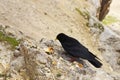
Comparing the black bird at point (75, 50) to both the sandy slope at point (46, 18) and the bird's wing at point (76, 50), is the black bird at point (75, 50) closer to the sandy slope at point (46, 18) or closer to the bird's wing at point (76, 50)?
the bird's wing at point (76, 50)

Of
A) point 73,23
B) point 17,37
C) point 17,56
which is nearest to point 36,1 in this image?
point 73,23

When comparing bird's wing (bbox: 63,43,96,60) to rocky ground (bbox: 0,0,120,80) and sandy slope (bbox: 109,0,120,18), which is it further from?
sandy slope (bbox: 109,0,120,18)

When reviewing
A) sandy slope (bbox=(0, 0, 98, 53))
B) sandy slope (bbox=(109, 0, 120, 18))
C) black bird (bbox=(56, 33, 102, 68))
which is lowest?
sandy slope (bbox=(109, 0, 120, 18))

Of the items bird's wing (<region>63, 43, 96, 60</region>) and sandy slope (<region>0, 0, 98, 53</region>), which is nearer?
bird's wing (<region>63, 43, 96, 60</region>)

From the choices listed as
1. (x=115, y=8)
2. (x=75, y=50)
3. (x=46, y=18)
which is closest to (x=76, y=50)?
(x=75, y=50)

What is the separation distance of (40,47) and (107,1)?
20808mm

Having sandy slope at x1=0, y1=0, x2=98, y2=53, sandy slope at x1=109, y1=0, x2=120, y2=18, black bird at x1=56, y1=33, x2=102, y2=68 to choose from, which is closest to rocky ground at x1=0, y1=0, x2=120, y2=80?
sandy slope at x1=0, y1=0, x2=98, y2=53

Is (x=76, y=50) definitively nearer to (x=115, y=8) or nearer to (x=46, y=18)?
(x=46, y=18)

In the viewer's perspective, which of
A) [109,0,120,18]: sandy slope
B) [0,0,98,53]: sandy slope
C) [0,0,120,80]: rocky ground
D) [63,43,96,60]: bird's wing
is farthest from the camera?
[109,0,120,18]: sandy slope

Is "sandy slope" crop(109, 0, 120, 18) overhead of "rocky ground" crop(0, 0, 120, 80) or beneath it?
beneath

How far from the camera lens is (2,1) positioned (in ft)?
67.8

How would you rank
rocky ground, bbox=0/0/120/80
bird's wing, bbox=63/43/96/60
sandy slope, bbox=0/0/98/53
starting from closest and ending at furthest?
rocky ground, bbox=0/0/120/80
bird's wing, bbox=63/43/96/60
sandy slope, bbox=0/0/98/53

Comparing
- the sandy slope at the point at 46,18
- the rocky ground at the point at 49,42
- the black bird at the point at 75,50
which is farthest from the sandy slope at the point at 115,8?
the black bird at the point at 75,50

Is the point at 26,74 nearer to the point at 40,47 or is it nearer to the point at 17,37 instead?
the point at 40,47
